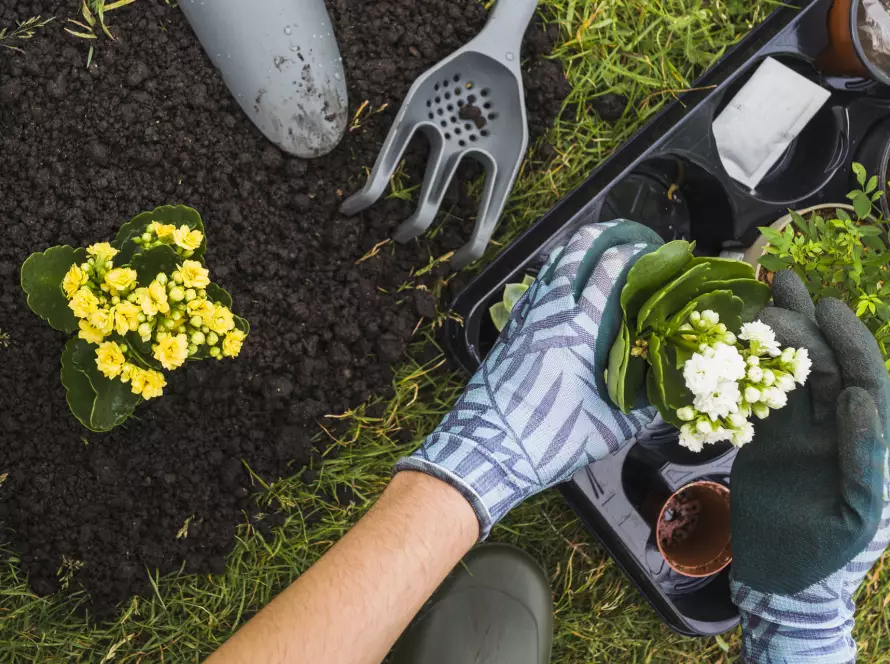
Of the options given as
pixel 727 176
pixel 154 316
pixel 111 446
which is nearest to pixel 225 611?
pixel 111 446

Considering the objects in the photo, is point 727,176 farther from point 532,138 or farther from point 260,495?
point 260,495

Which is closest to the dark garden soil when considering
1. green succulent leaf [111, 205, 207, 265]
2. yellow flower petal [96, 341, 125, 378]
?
green succulent leaf [111, 205, 207, 265]

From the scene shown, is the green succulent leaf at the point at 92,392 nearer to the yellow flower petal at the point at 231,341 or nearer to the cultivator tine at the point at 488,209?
the yellow flower petal at the point at 231,341

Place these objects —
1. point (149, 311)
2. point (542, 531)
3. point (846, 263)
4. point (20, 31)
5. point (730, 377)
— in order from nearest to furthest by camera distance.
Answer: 1. point (730, 377)
2. point (149, 311)
3. point (846, 263)
4. point (20, 31)
5. point (542, 531)

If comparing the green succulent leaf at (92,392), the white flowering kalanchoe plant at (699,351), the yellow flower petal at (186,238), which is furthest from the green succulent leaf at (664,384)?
the green succulent leaf at (92,392)

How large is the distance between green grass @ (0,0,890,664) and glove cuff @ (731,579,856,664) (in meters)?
0.28

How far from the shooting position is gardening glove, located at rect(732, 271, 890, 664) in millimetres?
829

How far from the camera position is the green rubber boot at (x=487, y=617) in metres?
1.17

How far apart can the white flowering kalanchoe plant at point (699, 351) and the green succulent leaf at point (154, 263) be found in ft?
1.87

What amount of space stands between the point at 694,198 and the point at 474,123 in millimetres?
419

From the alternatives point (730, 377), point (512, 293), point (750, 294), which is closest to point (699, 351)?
point (730, 377)

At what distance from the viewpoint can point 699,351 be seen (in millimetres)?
764

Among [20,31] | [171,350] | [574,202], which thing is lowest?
[574,202]

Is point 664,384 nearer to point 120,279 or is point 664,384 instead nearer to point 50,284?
point 120,279
